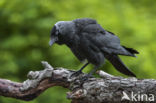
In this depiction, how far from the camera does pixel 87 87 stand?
4062mm

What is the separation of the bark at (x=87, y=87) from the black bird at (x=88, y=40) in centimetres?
28

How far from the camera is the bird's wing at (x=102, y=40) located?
4359mm

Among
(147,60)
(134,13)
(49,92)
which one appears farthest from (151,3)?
(49,92)

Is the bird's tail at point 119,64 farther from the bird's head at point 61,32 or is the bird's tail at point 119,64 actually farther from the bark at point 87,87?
the bird's head at point 61,32

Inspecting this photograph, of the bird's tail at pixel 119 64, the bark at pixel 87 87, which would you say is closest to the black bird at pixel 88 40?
the bird's tail at pixel 119 64

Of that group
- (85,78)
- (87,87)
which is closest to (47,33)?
(85,78)

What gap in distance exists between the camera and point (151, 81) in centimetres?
389

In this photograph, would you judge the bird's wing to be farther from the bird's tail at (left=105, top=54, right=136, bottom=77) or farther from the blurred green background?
the blurred green background

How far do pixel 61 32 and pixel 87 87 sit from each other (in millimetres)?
746

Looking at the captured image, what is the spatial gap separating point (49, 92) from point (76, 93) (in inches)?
105

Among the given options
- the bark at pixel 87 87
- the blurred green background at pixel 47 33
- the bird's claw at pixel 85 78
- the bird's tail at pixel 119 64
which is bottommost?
the bark at pixel 87 87

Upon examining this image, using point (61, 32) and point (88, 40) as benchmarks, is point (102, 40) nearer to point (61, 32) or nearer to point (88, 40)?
point (88, 40)

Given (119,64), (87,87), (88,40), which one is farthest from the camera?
(119,64)

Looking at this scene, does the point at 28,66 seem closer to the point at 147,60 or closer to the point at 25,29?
the point at 25,29
